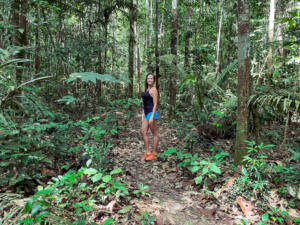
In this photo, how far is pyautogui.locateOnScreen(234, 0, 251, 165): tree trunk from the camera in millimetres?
3332

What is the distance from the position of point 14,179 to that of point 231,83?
9.46 m

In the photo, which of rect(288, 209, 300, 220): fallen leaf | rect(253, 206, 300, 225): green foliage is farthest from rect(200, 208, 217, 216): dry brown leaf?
rect(288, 209, 300, 220): fallen leaf

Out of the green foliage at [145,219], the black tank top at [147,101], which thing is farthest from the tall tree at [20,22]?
the green foliage at [145,219]

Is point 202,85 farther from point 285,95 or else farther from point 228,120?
point 285,95

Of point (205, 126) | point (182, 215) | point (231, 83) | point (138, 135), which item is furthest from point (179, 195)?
point (231, 83)

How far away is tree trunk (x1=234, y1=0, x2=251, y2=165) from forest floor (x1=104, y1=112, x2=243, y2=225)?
0.99 metres

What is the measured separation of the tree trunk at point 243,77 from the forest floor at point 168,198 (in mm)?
992

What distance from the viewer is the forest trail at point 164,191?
2.70 metres

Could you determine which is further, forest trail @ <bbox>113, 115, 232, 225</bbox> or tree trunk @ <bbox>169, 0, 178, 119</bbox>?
tree trunk @ <bbox>169, 0, 178, 119</bbox>

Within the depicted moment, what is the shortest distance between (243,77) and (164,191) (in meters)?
2.38

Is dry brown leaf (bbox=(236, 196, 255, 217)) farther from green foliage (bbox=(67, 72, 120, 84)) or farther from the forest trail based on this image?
green foliage (bbox=(67, 72, 120, 84))

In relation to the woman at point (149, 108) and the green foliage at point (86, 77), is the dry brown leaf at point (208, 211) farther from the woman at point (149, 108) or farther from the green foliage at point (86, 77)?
the green foliage at point (86, 77)

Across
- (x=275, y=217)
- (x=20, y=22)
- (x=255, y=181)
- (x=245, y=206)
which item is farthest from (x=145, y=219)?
(x=20, y=22)

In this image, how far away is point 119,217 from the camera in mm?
2498
